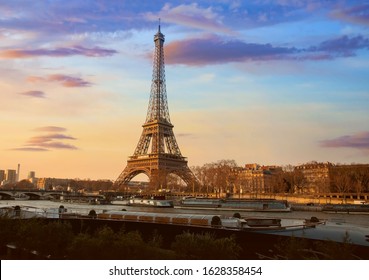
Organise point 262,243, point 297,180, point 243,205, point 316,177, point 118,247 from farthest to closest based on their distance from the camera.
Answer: point 316,177 → point 297,180 → point 243,205 → point 262,243 → point 118,247

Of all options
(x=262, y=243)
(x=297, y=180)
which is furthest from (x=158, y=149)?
(x=262, y=243)

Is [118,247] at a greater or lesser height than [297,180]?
lesser

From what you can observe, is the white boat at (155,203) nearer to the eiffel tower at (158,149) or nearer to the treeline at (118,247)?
the eiffel tower at (158,149)

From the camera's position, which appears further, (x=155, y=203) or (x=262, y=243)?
(x=155, y=203)

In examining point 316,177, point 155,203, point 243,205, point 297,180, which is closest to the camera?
point 243,205

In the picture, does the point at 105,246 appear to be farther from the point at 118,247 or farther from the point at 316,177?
the point at 316,177

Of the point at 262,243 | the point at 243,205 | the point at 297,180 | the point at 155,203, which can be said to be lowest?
the point at 155,203

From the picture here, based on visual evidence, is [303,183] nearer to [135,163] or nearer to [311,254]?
[135,163]

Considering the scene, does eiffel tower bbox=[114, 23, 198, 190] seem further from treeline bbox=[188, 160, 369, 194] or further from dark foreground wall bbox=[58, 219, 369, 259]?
dark foreground wall bbox=[58, 219, 369, 259]

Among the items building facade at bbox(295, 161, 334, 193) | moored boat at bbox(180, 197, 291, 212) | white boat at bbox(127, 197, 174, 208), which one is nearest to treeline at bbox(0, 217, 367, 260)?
moored boat at bbox(180, 197, 291, 212)

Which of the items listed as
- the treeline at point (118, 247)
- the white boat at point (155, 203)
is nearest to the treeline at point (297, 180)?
the white boat at point (155, 203)
